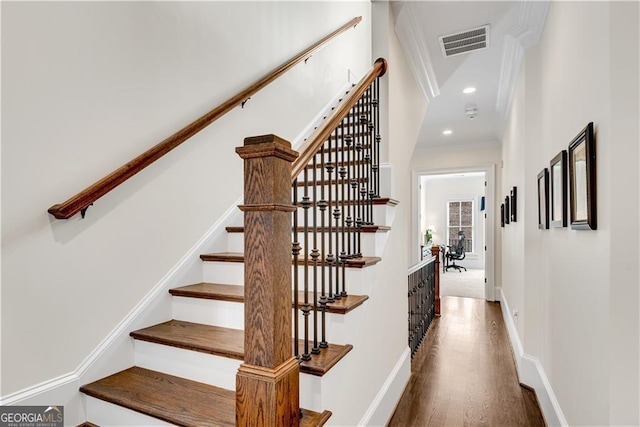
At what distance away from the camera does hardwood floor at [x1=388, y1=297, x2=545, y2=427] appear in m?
2.24

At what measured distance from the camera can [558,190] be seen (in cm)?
193

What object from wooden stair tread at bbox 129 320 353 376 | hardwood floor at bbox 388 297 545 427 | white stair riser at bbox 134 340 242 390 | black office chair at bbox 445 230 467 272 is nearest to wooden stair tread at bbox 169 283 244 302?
wooden stair tread at bbox 129 320 353 376

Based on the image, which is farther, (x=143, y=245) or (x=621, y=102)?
(x=143, y=245)

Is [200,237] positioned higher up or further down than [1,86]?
further down

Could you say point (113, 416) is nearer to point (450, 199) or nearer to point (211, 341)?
point (211, 341)

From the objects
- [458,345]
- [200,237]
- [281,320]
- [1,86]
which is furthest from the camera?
[458,345]

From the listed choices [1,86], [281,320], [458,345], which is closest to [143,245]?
[1,86]

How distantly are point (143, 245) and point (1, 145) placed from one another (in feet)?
2.54

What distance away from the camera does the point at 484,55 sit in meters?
3.28

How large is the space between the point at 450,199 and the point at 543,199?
30.6ft

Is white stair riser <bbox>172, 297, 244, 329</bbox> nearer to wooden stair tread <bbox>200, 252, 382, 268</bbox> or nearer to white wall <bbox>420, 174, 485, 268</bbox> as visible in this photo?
wooden stair tread <bbox>200, 252, 382, 268</bbox>

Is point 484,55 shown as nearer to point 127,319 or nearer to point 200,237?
point 200,237

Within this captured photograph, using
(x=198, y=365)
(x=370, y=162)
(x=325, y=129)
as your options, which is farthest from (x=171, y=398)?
(x=370, y=162)

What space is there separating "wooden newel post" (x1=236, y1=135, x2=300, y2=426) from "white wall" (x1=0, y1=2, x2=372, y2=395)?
3.31ft
